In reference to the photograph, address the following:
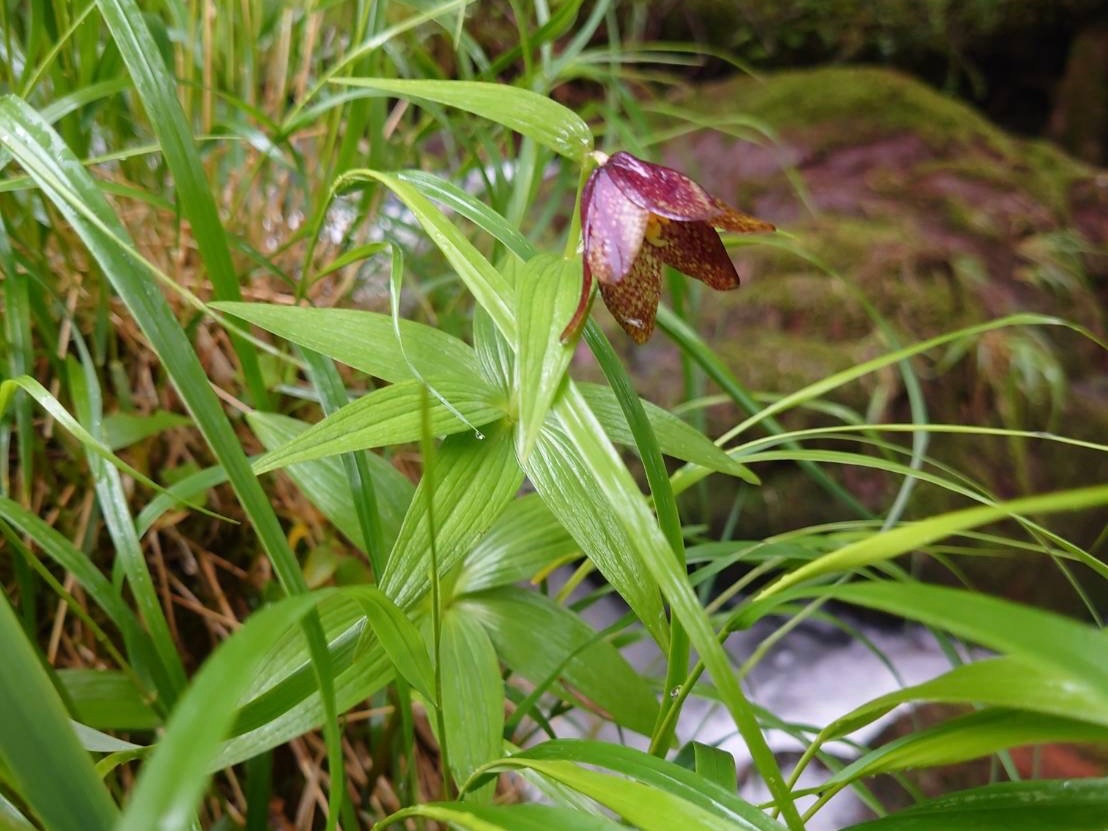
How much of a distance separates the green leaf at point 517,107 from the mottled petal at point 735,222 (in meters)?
0.07

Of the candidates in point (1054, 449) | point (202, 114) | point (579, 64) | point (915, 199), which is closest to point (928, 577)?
point (1054, 449)

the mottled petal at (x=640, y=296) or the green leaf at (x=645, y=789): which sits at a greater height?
the mottled petal at (x=640, y=296)

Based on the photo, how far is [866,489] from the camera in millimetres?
1415

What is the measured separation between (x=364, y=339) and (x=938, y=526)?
0.94ft

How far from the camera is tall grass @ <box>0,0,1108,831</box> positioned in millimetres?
257

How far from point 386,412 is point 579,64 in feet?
1.95

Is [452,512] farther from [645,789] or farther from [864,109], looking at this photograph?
[864,109]

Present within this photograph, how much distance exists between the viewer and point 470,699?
0.42 meters

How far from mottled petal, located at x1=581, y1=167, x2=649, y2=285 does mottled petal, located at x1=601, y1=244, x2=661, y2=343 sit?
2 centimetres

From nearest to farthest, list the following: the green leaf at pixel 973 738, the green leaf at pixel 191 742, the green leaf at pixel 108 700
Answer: the green leaf at pixel 191 742
the green leaf at pixel 973 738
the green leaf at pixel 108 700

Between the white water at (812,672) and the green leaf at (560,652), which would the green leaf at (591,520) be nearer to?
the green leaf at (560,652)

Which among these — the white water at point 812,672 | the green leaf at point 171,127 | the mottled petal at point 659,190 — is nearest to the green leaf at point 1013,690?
the mottled petal at point 659,190

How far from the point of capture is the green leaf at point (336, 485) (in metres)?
0.49

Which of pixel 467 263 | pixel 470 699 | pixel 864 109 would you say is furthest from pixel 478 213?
pixel 864 109
